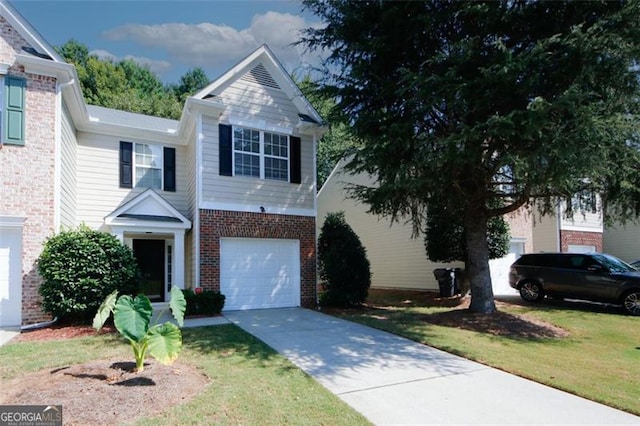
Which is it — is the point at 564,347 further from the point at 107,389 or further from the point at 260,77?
the point at 260,77

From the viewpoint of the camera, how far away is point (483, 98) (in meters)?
8.45

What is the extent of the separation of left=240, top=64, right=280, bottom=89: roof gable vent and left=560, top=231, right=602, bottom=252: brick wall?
49.1ft

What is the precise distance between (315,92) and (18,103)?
23.6 ft

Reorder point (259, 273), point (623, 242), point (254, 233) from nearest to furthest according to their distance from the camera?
point (254, 233) < point (259, 273) < point (623, 242)

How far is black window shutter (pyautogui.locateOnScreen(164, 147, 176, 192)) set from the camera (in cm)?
1362

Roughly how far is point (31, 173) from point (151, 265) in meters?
5.25

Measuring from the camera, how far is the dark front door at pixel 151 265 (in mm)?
13875

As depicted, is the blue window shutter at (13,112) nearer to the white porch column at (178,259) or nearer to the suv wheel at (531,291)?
the white porch column at (178,259)

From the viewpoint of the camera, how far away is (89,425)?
4.12 metres

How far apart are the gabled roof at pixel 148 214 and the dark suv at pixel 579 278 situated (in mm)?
11462

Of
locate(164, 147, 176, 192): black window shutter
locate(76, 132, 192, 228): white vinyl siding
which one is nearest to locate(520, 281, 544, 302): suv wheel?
locate(76, 132, 192, 228): white vinyl siding

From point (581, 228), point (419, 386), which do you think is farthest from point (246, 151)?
point (581, 228)

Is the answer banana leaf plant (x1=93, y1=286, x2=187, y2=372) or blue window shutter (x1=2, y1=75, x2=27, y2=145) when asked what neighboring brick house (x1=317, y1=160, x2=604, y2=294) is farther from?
banana leaf plant (x1=93, y1=286, x2=187, y2=372)

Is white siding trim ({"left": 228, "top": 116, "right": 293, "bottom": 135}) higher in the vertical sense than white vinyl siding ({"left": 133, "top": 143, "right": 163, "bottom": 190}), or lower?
higher
